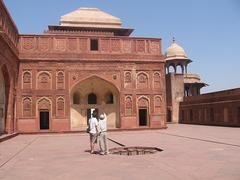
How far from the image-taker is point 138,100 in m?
25.3

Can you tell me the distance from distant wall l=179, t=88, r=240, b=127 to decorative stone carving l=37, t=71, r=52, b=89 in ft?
42.2

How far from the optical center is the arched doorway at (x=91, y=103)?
26641 mm

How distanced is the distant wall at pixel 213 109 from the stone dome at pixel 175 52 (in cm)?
659

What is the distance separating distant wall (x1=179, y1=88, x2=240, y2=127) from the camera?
2592cm

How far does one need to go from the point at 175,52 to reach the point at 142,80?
54.1 feet

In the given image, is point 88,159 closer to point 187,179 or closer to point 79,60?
point 187,179

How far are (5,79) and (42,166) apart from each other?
42.7 feet

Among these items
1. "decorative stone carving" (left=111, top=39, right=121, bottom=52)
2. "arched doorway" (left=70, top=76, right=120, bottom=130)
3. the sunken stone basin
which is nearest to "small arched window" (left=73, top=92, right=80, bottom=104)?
"arched doorway" (left=70, top=76, right=120, bottom=130)

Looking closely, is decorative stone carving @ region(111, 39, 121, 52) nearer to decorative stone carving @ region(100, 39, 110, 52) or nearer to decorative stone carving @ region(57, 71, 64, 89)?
decorative stone carving @ region(100, 39, 110, 52)

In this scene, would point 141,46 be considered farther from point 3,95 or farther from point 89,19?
point 3,95

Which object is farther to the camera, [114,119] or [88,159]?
[114,119]

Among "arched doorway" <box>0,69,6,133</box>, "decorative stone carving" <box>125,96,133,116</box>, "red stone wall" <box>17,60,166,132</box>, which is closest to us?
"arched doorway" <box>0,69,6,133</box>

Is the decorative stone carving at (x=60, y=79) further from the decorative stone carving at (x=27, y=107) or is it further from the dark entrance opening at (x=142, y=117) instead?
the dark entrance opening at (x=142, y=117)

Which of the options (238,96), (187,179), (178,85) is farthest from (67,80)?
(187,179)
